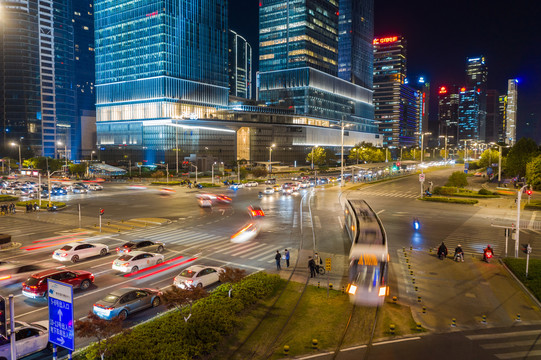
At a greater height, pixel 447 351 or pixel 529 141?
pixel 529 141

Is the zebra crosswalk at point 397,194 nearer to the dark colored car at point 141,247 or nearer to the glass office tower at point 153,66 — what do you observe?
the dark colored car at point 141,247

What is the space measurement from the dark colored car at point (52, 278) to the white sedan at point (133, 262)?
8.02ft

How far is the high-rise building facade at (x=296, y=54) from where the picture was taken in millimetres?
174500

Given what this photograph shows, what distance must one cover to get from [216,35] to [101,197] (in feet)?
357

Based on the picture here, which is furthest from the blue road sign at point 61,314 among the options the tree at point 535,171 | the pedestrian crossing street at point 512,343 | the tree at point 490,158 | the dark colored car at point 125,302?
the tree at point 490,158

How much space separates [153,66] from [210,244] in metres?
119

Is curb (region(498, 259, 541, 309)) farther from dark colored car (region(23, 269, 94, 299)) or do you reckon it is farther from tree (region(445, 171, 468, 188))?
tree (region(445, 171, 468, 188))

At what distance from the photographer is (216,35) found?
153375 millimetres

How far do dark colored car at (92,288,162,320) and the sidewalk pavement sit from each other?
13696 millimetres

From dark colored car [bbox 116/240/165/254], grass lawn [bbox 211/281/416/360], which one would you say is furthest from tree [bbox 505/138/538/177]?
dark colored car [bbox 116/240/165/254]

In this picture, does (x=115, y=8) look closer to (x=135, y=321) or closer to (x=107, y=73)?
(x=107, y=73)

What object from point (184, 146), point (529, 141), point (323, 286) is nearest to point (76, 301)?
point (323, 286)

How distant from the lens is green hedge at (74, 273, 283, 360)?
13.4 meters

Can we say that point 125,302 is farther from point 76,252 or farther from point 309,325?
point 76,252
